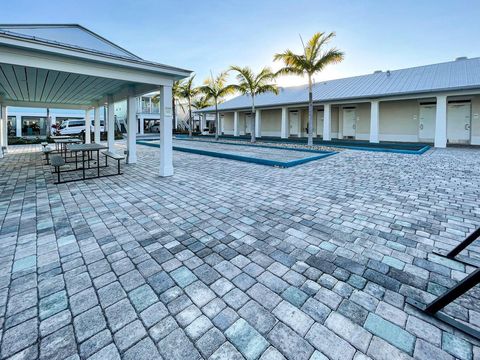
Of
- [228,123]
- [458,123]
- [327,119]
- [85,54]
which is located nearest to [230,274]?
[85,54]

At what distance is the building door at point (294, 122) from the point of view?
71.9 feet

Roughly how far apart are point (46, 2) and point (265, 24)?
8.47 meters

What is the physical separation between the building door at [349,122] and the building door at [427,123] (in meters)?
3.98

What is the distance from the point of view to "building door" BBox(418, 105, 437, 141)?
595 inches

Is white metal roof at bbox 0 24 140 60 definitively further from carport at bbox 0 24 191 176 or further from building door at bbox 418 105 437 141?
building door at bbox 418 105 437 141

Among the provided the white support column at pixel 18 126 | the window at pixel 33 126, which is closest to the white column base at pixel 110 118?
the white support column at pixel 18 126

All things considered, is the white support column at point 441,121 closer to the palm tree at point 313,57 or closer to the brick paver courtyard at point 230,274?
the palm tree at point 313,57

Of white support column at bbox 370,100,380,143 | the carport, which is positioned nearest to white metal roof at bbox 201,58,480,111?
white support column at bbox 370,100,380,143

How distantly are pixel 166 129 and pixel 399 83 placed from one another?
1519cm

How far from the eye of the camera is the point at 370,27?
37.1ft

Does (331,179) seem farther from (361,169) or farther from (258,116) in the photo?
(258,116)

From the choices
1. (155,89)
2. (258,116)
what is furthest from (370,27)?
(258,116)

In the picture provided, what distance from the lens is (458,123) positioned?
47.9 feet

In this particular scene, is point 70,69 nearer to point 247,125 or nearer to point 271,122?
point 271,122
